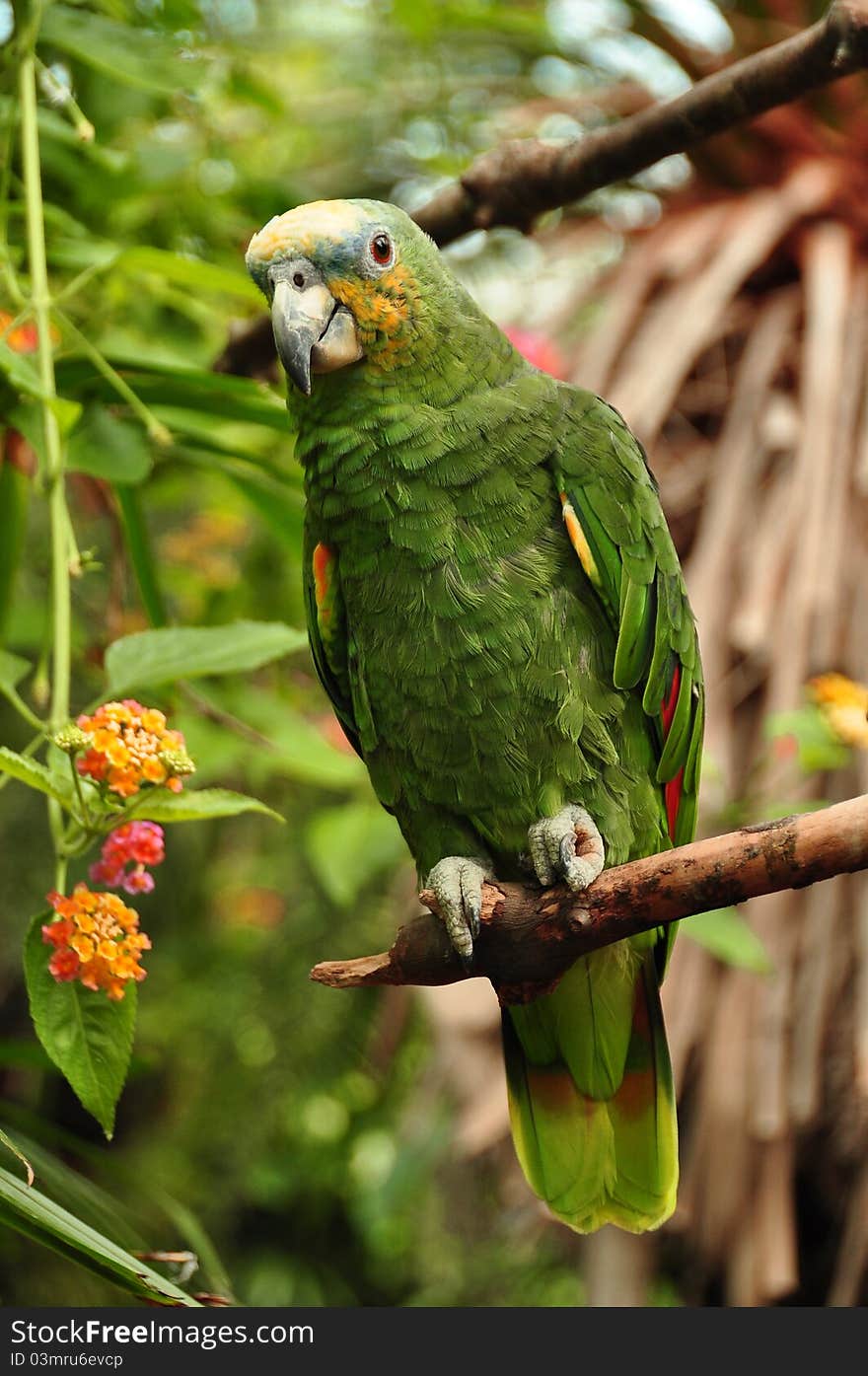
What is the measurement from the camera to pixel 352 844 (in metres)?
1.91

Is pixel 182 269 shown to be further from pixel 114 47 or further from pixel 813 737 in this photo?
pixel 813 737

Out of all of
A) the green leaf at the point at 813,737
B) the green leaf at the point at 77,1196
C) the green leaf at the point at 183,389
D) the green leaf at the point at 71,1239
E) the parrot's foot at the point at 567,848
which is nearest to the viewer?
the green leaf at the point at 71,1239

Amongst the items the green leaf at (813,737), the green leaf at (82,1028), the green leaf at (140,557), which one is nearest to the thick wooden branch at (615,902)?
the green leaf at (82,1028)

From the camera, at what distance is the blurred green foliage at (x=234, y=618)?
64.4 inches

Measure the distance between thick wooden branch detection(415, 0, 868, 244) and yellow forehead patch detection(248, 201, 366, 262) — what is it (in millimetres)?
282

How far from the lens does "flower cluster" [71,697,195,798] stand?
1.04 meters

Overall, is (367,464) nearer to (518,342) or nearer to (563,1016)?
(563,1016)

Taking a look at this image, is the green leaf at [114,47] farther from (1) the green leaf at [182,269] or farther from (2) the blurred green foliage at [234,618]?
(1) the green leaf at [182,269]

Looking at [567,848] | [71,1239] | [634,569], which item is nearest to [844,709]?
[634,569]

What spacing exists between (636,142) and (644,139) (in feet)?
0.04

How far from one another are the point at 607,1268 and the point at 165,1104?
1.01 meters

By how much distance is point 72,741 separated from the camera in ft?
3.39

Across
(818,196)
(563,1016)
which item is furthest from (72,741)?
(818,196)

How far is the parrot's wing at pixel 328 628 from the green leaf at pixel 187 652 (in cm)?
18
